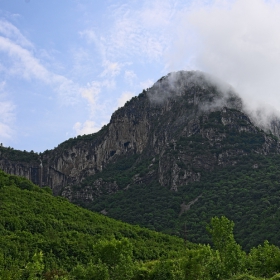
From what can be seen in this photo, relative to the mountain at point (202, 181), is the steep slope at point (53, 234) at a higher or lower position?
lower

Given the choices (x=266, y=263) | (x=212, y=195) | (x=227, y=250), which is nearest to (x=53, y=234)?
(x=227, y=250)

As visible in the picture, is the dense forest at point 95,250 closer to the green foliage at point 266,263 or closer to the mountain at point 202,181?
the green foliage at point 266,263

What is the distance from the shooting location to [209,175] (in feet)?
541

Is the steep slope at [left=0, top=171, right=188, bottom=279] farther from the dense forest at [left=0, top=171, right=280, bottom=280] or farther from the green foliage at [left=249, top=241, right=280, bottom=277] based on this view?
the green foliage at [left=249, top=241, right=280, bottom=277]

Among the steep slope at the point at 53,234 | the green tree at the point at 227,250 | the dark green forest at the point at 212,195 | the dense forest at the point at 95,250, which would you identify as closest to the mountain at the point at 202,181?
the dark green forest at the point at 212,195

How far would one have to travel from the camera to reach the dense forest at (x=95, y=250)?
55000 millimetres

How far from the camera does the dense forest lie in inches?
2165

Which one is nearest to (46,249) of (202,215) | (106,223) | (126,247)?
(126,247)

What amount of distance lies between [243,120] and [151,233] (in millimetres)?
109466

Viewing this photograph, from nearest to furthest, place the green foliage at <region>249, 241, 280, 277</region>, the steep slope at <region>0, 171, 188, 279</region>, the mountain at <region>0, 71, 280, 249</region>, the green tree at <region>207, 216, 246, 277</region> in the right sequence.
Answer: the green tree at <region>207, 216, 246, 277</region>
the green foliage at <region>249, 241, 280, 277</region>
the steep slope at <region>0, 171, 188, 279</region>
the mountain at <region>0, 71, 280, 249</region>

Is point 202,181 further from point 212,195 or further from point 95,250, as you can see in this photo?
point 95,250

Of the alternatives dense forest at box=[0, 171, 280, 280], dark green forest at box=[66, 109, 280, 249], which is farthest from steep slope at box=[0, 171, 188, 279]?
dark green forest at box=[66, 109, 280, 249]

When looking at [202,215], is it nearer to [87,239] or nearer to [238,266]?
[87,239]

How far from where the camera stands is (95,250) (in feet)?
200
